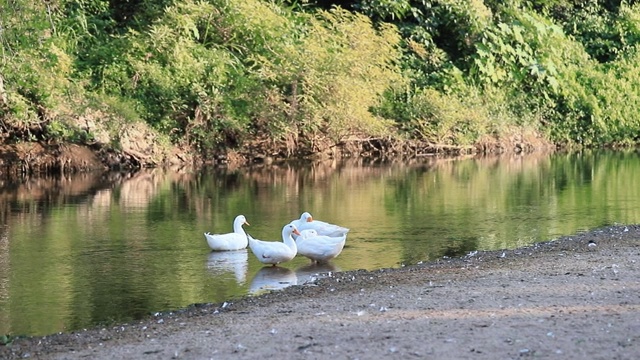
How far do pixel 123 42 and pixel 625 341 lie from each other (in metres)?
27.4

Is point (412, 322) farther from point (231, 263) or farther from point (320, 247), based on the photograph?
point (231, 263)

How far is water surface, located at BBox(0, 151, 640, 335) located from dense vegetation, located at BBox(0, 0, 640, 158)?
218 cm

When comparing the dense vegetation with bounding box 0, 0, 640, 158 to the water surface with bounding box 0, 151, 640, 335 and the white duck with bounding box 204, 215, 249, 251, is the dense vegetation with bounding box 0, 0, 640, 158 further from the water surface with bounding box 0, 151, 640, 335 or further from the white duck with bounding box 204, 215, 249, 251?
the white duck with bounding box 204, 215, 249, 251

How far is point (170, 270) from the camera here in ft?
47.0

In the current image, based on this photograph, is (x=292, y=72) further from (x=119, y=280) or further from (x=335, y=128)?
(x=119, y=280)

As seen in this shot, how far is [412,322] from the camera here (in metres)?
9.28

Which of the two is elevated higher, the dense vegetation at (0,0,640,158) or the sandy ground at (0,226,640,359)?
the dense vegetation at (0,0,640,158)

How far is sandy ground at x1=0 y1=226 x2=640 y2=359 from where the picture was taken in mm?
8328

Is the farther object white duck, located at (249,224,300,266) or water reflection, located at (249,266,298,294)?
white duck, located at (249,224,300,266)

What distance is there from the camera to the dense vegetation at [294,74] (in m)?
30.1

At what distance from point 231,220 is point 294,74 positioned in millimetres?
14663

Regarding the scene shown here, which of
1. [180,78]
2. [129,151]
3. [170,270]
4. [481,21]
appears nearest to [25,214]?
[170,270]

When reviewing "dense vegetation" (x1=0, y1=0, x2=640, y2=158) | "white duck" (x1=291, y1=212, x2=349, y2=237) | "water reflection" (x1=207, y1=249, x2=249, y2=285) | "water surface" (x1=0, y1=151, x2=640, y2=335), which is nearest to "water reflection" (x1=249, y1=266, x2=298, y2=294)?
"water surface" (x1=0, y1=151, x2=640, y2=335)

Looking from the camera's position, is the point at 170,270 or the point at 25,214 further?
the point at 25,214
